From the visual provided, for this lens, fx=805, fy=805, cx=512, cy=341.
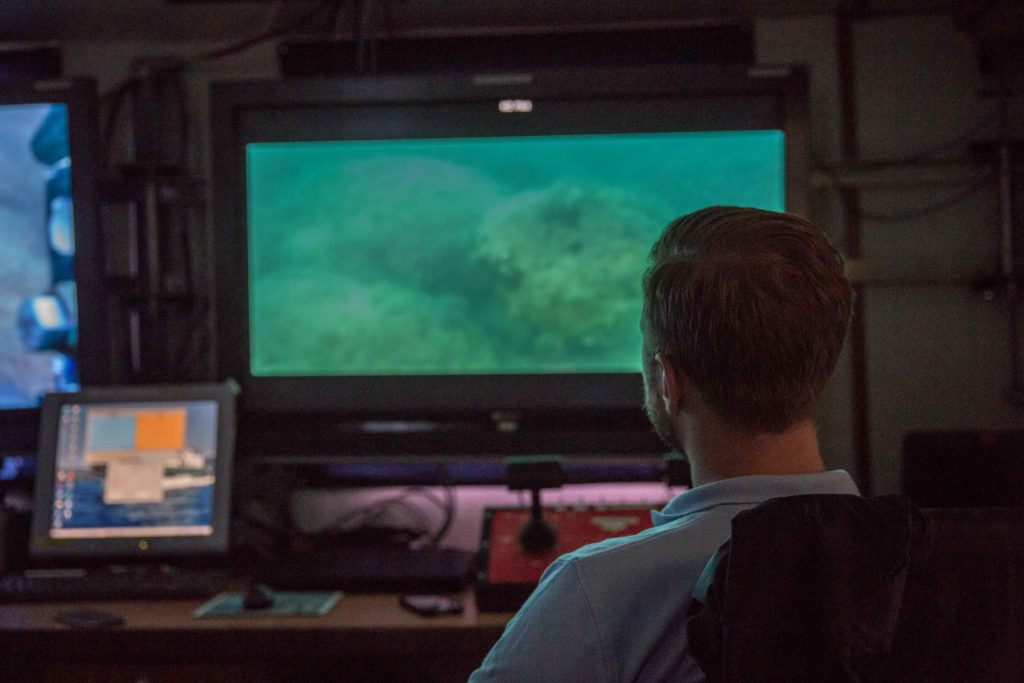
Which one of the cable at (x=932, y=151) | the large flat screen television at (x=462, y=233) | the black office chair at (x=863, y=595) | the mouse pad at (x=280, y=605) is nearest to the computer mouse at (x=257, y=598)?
the mouse pad at (x=280, y=605)

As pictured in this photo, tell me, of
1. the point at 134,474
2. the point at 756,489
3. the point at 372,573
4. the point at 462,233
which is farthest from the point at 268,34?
the point at 756,489

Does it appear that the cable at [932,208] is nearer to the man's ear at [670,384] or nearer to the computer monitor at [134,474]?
the man's ear at [670,384]

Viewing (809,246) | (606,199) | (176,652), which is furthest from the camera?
(606,199)

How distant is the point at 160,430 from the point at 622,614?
1.45 m

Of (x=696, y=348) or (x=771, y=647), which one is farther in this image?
(x=696, y=348)

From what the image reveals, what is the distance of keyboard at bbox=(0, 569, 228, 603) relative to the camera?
1712 mm

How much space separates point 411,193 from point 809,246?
1.37 meters

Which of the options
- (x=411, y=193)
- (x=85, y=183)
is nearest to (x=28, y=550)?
(x=85, y=183)

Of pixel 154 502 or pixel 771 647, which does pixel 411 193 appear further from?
pixel 771 647

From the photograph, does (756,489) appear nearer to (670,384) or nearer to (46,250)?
(670,384)

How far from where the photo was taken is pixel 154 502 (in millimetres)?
1858

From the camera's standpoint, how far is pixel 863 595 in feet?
1.93

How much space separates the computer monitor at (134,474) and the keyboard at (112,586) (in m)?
0.06

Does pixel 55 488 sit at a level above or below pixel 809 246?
below
